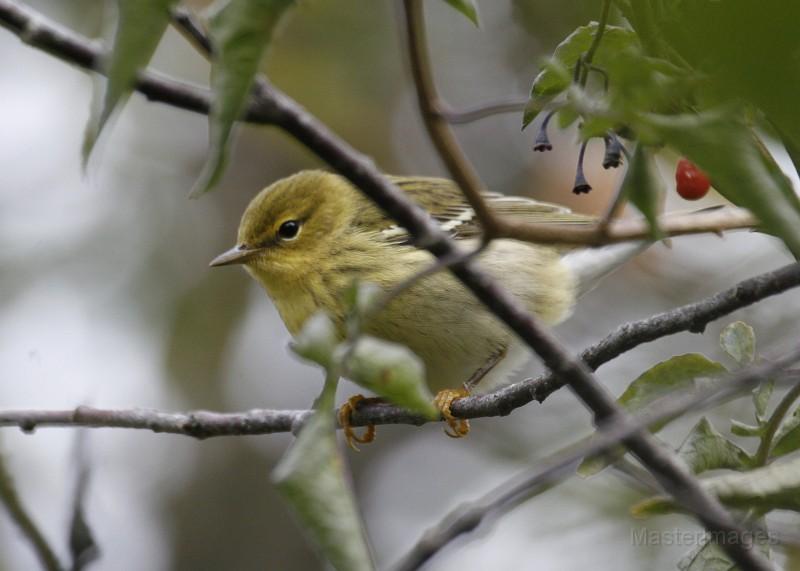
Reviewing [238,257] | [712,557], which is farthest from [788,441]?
[238,257]

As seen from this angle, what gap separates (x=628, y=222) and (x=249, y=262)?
9.39ft

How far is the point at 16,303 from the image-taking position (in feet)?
22.3

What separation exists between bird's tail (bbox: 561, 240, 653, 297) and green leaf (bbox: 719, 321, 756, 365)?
225cm

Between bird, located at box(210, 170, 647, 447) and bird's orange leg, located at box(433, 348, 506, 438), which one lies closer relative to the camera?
bird's orange leg, located at box(433, 348, 506, 438)

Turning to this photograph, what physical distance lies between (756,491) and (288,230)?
307cm

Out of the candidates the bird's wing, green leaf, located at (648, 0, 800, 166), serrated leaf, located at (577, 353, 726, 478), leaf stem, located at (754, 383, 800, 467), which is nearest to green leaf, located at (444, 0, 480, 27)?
green leaf, located at (648, 0, 800, 166)

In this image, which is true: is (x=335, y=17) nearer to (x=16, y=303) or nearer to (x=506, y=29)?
(x=506, y=29)

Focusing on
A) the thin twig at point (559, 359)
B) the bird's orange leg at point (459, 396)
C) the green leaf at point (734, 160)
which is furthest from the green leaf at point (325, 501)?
the bird's orange leg at point (459, 396)

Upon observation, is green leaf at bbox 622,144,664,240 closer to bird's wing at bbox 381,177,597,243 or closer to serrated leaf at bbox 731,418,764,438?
serrated leaf at bbox 731,418,764,438

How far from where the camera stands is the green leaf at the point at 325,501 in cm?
126

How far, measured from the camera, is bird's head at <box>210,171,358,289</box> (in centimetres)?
419

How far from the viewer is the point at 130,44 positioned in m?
1.30

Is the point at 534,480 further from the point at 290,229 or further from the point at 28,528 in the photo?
the point at 290,229

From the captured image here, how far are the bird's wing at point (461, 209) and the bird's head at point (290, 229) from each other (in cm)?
28
